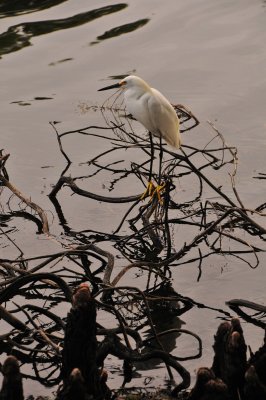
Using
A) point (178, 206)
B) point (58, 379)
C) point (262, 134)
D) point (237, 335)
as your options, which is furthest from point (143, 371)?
point (262, 134)

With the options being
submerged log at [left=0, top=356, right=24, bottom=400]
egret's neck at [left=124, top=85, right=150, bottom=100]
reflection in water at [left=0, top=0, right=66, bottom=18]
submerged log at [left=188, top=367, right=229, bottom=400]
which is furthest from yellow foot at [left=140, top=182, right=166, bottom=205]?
reflection in water at [left=0, top=0, right=66, bottom=18]

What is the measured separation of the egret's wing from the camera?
31.6 ft

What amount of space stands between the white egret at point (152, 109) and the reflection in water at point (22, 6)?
309 inches

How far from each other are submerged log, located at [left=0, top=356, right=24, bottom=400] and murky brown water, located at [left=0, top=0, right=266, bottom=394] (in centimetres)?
204

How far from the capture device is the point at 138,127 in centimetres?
1280

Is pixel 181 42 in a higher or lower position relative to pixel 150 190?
higher

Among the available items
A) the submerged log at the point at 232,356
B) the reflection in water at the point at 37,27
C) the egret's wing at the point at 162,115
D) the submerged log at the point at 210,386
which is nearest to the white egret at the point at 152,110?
the egret's wing at the point at 162,115

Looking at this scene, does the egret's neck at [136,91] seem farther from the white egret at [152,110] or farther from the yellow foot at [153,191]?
the yellow foot at [153,191]

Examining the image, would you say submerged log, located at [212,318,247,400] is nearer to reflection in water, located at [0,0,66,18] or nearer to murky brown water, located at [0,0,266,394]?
murky brown water, located at [0,0,266,394]

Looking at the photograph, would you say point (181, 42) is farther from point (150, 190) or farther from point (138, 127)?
point (150, 190)

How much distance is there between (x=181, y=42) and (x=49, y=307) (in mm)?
8388

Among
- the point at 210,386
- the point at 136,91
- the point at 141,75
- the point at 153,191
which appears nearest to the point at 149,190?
the point at 153,191

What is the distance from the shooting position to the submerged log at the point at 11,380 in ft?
19.3

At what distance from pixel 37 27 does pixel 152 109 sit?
7601 mm
